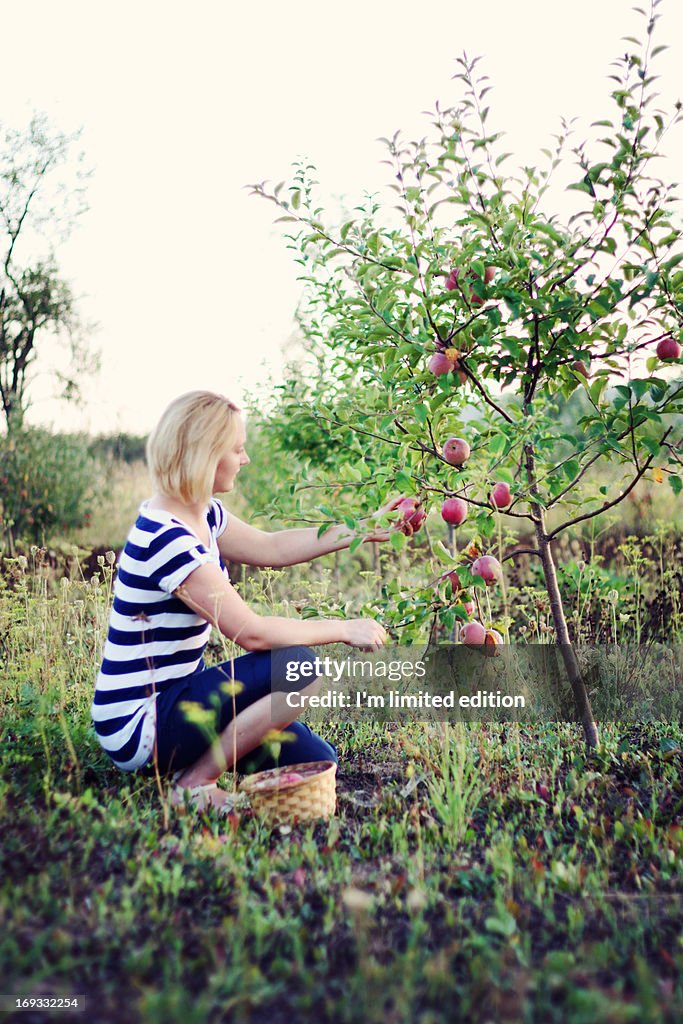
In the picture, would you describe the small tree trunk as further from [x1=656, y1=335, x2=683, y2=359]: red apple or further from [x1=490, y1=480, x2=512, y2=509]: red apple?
[x1=656, y1=335, x2=683, y2=359]: red apple

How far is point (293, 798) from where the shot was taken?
226 cm

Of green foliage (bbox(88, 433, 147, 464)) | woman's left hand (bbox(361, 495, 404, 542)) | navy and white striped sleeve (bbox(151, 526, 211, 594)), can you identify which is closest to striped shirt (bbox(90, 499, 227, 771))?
navy and white striped sleeve (bbox(151, 526, 211, 594))

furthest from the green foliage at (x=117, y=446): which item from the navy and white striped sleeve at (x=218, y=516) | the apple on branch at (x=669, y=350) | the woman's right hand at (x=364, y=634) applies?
the apple on branch at (x=669, y=350)

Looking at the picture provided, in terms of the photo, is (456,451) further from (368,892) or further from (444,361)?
(368,892)

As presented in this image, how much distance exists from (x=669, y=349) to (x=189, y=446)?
1421 mm

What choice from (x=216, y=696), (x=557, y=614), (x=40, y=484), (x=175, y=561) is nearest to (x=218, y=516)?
(x=175, y=561)

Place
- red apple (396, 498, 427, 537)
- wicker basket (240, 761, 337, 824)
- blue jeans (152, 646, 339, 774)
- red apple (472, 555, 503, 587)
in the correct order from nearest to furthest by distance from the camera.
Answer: wicker basket (240, 761, 337, 824) < blue jeans (152, 646, 339, 774) < red apple (472, 555, 503, 587) < red apple (396, 498, 427, 537)

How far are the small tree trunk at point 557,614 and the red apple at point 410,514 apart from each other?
0.38m

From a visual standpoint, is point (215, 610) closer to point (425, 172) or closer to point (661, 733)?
point (425, 172)

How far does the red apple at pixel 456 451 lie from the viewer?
2.57m

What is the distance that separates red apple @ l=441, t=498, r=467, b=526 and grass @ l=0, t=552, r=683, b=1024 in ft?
2.18

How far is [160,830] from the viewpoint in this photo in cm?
217

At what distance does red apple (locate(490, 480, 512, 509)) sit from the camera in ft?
8.25

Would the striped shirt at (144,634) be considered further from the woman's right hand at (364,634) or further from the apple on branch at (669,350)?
the apple on branch at (669,350)
